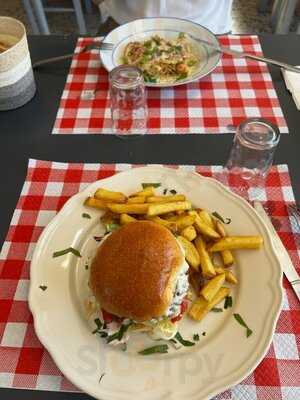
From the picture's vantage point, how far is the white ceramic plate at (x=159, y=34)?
144 cm

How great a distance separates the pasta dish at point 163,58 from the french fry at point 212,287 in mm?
791

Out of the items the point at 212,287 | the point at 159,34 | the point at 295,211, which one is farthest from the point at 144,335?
the point at 159,34

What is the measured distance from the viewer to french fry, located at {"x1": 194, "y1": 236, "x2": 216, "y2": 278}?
2.80 feet

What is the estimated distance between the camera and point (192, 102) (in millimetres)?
1356

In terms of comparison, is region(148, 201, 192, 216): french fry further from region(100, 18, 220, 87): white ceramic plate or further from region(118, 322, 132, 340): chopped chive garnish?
region(100, 18, 220, 87): white ceramic plate

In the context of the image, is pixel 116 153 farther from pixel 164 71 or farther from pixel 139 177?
pixel 164 71

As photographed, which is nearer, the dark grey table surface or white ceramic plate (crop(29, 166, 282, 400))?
white ceramic plate (crop(29, 166, 282, 400))

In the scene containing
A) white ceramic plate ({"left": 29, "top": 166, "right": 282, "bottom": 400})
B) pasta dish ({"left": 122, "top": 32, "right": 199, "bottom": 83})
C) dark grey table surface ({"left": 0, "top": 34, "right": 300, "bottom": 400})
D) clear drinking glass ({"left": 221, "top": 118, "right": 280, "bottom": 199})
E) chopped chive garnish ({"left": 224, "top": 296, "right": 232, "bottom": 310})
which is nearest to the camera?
white ceramic plate ({"left": 29, "top": 166, "right": 282, "bottom": 400})

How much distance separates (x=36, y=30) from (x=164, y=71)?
1.73 meters

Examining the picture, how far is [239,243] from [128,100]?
0.66 meters

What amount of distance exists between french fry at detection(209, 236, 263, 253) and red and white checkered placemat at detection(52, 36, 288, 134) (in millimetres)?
477

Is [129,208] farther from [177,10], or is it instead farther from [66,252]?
[177,10]

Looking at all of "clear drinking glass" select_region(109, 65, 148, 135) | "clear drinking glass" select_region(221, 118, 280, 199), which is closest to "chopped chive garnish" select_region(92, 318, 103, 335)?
"clear drinking glass" select_region(221, 118, 280, 199)

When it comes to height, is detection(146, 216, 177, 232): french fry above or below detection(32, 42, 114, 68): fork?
below
